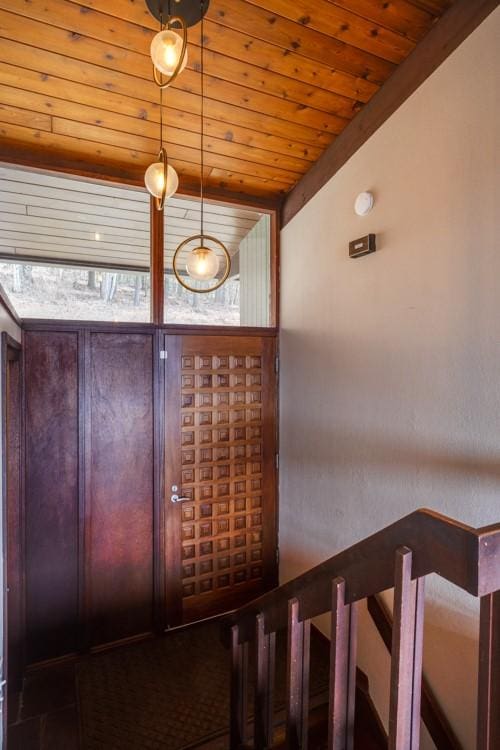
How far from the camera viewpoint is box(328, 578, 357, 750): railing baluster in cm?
98

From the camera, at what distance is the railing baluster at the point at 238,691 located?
1709mm

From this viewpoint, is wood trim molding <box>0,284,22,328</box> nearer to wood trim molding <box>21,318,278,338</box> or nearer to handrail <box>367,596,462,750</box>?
wood trim molding <box>21,318,278,338</box>

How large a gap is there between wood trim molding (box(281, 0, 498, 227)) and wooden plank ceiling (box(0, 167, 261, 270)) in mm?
848

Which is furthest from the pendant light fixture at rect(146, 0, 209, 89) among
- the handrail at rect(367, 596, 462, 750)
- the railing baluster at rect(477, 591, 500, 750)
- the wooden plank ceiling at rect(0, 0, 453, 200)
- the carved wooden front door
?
the handrail at rect(367, 596, 462, 750)

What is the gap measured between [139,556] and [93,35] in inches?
120

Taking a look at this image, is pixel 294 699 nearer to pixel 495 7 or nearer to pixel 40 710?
pixel 40 710

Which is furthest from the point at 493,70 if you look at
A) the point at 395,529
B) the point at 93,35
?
the point at 395,529

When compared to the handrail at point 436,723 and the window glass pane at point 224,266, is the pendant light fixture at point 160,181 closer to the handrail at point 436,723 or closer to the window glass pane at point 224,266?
the window glass pane at point 224,266

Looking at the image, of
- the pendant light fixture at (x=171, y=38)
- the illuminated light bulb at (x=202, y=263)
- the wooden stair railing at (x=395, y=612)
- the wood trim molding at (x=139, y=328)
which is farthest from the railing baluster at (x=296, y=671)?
the wood trim molding at (x=139, y=328)

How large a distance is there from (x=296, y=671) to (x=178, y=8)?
102 inches

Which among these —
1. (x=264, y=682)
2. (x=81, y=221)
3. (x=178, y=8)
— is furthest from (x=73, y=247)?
(x=264, y=682)

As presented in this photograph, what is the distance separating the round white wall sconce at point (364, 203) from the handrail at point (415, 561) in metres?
2.04

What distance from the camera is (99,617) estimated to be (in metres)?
2.77

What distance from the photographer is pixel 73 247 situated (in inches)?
105
